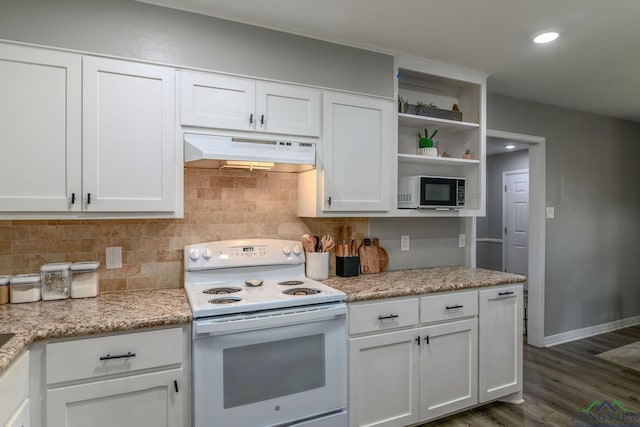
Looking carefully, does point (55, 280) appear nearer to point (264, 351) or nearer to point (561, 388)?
point (264, 351)

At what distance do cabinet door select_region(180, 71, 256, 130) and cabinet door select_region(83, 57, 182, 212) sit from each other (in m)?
0.08

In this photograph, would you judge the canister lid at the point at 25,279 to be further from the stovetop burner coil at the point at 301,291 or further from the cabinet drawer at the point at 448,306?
the cabinet drawer at the point at 448,306

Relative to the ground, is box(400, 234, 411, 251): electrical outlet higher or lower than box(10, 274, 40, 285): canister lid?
higher

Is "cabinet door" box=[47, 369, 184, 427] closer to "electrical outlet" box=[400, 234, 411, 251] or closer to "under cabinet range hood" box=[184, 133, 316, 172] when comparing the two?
"under cabinet range hood" box=[184, 133, 316, 172]

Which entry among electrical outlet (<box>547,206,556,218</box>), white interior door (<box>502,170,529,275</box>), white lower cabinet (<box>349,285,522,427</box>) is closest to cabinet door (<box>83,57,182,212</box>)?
white lower cabinet (<box>349,285,522,427</box>)

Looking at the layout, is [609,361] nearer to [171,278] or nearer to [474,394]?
[474,394]

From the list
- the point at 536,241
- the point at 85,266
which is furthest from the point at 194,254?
the point at 536,241

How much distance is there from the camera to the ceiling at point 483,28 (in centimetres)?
201

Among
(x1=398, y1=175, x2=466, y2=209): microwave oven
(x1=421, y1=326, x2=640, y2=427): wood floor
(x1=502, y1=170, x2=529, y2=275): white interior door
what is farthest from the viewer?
(x1=502, y1=170, x2=529, y2=275): white interior door

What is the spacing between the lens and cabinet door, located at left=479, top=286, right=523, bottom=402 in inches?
99.1

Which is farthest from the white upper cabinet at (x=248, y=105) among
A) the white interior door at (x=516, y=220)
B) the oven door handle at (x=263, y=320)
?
the white interior door at (x=516, y=220)

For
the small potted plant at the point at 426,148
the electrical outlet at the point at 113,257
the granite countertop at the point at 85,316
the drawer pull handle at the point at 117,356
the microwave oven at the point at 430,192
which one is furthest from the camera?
the small potted plant at the point at 426,148

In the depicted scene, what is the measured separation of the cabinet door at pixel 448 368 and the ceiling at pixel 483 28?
1819mm

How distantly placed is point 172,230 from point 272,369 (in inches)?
39.8
